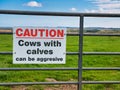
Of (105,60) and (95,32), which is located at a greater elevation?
(95,32)

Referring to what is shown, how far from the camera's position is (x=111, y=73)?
31.8 ft

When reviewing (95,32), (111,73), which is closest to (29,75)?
(111,73)

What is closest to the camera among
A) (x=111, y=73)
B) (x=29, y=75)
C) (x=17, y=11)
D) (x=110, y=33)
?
(x=17, y=11)

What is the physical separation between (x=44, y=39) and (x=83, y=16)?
31.0 inches

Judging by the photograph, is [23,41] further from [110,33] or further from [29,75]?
[29,75]

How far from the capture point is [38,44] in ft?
20.3

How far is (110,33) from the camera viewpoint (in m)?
6.41

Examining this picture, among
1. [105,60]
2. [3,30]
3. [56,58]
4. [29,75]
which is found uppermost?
[3,30]

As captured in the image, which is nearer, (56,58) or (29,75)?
(56,58)

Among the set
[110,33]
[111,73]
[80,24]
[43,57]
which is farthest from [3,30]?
[111,73]

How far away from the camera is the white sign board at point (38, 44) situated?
6.13 meters

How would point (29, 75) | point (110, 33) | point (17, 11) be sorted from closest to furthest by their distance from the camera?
point (17, 11)
point (110, 33)
point (29, 75)

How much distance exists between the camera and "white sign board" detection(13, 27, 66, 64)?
241 inches

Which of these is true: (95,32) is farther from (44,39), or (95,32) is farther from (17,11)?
(17,11)
